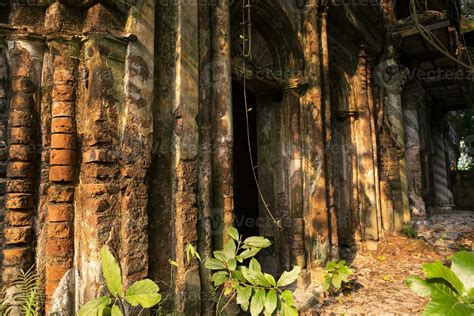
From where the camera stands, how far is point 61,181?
246 cm

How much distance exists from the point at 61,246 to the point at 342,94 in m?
5.95

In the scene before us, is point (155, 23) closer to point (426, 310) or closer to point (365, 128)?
point (426, 310)

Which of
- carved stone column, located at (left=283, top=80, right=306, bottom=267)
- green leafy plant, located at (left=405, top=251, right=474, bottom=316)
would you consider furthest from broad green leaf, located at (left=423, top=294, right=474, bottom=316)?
carved stone column, located at (left=283, top=80, right=306, bottom=267)

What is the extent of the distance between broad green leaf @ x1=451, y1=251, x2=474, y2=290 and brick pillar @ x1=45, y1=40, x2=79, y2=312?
253cm

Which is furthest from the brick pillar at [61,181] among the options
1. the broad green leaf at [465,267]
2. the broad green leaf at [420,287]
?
the broad green leaf at [465,267]

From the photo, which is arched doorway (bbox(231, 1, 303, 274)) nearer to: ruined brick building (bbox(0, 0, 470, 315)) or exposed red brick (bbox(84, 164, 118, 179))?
ruined brick building (bbox(0, 0, 470, 315))

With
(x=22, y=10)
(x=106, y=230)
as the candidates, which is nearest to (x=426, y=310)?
(x=106, y=230)

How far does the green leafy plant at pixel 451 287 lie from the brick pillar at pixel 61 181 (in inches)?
96.1

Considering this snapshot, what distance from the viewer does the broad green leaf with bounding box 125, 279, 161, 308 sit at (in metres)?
1.24

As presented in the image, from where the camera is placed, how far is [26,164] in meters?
2.51

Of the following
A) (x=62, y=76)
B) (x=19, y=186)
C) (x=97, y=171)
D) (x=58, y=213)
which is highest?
(x=62, y=76)

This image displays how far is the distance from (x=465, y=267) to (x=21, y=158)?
2902mm

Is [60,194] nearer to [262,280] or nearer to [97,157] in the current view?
[97,157]

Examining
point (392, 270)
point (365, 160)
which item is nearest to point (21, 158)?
point (392, 270)
